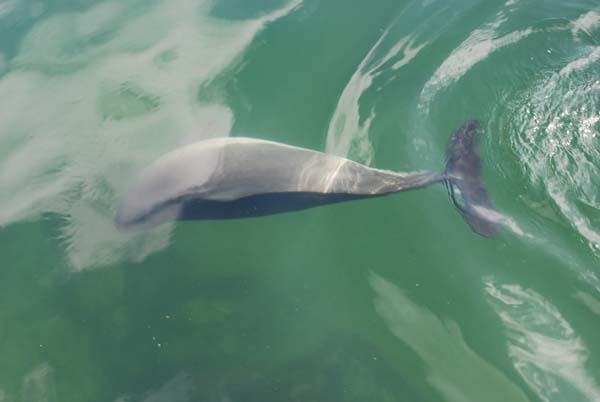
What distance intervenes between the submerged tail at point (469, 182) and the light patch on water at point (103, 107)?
109 inches

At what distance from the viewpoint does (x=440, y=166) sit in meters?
6.16

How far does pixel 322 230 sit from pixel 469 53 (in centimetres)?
306

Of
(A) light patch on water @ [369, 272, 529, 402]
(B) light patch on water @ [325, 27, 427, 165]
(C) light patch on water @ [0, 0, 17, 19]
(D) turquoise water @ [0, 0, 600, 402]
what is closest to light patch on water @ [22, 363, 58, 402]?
(D) turquoise water @ [0, 0, 600, 402]

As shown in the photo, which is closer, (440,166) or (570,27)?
(440,166)

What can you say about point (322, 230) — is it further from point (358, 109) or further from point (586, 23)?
point (586, 23)

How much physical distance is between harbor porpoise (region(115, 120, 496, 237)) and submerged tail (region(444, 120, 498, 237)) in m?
0.01

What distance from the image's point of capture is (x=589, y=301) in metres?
5.20

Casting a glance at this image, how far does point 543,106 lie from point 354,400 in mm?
3914

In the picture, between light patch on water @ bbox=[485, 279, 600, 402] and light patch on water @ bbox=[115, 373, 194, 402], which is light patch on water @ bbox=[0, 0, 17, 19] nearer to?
light patch on water @ bbox=[115, 373, 194, 402]

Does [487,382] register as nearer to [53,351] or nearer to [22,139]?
[53,351]

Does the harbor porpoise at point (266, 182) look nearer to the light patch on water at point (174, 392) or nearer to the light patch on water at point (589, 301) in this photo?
the light patch on water at point (589, 301)

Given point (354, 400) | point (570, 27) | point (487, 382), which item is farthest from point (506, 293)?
point (570, 27)

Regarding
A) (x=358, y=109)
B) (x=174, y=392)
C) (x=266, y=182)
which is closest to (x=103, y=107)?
(x=266, y=182)

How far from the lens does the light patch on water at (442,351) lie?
512 cm
